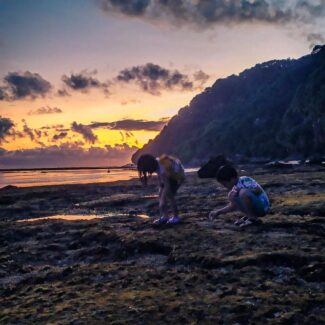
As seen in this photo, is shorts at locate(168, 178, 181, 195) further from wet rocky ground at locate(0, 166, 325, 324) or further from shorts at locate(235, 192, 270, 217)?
shorts at locate(235, 192, 270, 217)

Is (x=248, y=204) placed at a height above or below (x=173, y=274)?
above

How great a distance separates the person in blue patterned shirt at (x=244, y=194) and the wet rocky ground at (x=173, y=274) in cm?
40

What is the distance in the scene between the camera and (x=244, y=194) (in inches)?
384

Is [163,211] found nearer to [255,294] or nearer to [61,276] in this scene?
[61,276]

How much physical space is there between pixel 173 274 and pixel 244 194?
3.68 metres

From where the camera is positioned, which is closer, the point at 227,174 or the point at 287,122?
the point at 227,174

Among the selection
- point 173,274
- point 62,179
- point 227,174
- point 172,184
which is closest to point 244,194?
point 227,174

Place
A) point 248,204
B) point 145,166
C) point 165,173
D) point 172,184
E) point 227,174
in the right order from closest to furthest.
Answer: point 227,174
point 248,204
point 145,166
point 165,173
point 172,184

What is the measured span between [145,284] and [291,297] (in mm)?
2282

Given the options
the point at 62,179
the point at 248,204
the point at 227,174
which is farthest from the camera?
the point at 62,179

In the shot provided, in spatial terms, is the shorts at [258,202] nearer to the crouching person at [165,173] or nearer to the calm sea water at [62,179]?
the crouching person at [165,173]

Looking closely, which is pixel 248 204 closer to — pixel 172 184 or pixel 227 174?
pixel 227 174

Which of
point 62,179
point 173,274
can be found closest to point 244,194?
point 173,274

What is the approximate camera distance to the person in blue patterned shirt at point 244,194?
9820 millimetres
